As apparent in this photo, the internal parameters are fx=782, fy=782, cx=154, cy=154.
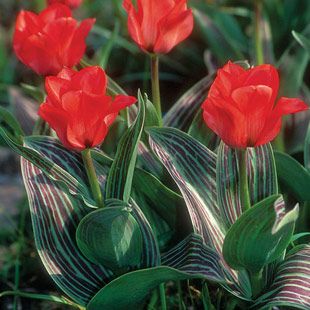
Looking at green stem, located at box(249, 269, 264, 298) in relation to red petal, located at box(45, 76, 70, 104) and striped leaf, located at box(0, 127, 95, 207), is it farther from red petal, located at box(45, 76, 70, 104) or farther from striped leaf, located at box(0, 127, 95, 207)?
red petal, located at box(45, 76, 70, 104)

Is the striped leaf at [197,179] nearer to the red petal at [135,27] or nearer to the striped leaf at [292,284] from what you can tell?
the striped leaf at [292,284]

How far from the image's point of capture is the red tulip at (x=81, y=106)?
1.46 meters

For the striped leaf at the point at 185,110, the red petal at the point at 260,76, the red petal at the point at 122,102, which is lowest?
the striped leaf at the point at 185,110

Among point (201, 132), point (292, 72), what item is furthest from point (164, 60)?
point (201, 132)

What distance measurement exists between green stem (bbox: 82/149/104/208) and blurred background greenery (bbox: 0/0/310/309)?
590 mm

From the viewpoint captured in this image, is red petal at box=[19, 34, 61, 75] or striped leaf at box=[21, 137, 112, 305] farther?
red petal at box=[19, 34, 61, 75]

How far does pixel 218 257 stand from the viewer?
1.63m

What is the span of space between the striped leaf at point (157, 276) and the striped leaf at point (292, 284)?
109 millimetres

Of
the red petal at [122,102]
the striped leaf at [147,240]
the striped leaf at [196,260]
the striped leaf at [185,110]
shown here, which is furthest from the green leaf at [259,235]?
the striped leaf at [185,110]

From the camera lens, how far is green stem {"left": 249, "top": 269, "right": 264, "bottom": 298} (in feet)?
5.38

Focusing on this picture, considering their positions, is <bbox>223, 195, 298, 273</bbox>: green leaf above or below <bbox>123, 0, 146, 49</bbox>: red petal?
below

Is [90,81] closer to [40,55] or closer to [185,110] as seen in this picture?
[40,55]

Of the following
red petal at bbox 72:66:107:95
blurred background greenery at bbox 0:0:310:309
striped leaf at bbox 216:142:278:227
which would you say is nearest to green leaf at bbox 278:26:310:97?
blurred background greenery at bbox 0:0:310:309

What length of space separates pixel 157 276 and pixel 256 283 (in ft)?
0.76
